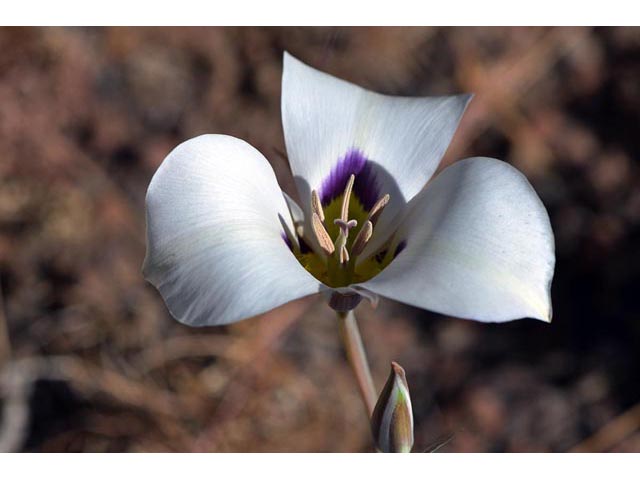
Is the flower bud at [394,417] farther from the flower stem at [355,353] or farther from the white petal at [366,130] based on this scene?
the white petal at [366,130]

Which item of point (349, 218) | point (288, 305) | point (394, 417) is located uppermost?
point (349, 218)

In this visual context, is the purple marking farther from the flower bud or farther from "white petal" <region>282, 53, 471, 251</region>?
the flower bud

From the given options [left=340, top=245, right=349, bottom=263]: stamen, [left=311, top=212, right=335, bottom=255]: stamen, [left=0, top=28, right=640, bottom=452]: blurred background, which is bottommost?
[left=0, top=28, right=640, bottom=452]: blurred background

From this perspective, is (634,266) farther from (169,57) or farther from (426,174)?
(169,57)

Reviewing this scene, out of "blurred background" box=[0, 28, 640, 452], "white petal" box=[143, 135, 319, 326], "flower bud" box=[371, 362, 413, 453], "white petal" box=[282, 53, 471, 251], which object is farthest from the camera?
"blurred background" box=[0, 28, 640, 452]

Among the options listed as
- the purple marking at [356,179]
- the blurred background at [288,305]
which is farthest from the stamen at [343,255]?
the blurred background at [288,305]

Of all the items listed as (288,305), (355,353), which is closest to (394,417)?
(355,353)

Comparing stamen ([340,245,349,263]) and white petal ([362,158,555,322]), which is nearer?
white petal ([362,158,555,322])

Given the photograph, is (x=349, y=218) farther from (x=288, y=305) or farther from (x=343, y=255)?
(x=288, y=305)

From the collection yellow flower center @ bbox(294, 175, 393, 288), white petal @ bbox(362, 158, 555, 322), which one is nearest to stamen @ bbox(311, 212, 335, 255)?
yellow flower center @ bbox(294, 175, 393, 288)
